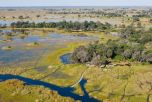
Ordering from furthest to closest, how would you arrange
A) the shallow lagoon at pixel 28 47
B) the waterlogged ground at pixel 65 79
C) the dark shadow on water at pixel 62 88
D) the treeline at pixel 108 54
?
the shallow lagoon at pixel 28 47
the treeline at pixel 108 54
the waterlogged ground at pixel 65 79
the dark shadow on water at pixel 62 88

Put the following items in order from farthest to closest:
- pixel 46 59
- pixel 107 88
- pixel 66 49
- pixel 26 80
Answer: pixel 66 49
pixel 46 59
pixel 26 80
pixel 107 88

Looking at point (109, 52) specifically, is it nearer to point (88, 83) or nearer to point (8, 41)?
point (88, 83)

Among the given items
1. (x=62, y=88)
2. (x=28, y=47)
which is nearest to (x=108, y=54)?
(x=62, y=88)

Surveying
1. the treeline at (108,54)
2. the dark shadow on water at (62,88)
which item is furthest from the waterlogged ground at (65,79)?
the treeline at (108,54)

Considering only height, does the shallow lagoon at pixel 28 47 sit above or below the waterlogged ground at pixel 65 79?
below

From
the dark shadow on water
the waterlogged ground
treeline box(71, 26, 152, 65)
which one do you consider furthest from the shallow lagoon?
treeline box(71, 26, 152, 65)

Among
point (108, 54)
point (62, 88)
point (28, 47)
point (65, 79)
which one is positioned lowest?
point (28, 47)

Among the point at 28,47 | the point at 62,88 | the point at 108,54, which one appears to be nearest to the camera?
the point at 62,88

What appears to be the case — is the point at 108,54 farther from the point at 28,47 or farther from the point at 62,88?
the point at 28,47

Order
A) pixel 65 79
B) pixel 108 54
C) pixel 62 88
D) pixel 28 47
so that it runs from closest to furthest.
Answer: pixel 62 88 < pixel 65 79 < pixel 108 54 < pixel 28 47

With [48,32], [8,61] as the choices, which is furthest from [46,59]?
[48,32]

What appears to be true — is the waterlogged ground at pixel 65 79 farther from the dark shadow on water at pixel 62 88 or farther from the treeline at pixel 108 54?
the treeline at pixel 108 54
